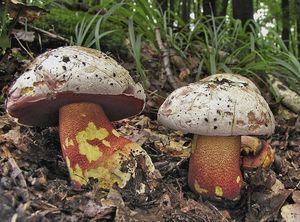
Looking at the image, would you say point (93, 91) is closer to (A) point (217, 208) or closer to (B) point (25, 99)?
(B) point (25, 99)

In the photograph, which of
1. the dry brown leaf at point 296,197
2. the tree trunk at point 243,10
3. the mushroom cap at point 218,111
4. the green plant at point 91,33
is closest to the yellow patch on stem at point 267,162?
the dry brown leaf at point 296,197

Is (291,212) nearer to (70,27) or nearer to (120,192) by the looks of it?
(120,192)

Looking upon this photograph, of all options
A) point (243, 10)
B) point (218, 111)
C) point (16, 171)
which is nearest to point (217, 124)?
point (218, 111)

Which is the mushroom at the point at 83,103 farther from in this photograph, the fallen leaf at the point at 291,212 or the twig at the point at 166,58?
the twig at the point at 166,58

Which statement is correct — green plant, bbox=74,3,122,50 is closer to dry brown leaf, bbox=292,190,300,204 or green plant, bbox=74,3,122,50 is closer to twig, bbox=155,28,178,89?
twig, bbox=155,28,178,89

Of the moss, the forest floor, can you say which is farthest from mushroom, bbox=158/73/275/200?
the moss
